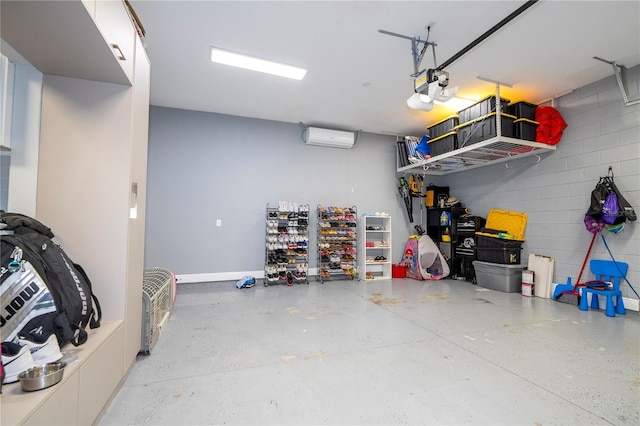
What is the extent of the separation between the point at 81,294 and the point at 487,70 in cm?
482

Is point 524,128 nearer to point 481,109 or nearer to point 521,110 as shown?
point 521,110

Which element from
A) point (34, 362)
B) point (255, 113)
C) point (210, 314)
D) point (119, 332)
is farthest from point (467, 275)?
point (34, 362)

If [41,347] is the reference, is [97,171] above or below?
above

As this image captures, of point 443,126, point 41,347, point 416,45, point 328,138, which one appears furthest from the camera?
point 328,138

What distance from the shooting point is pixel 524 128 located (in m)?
4.28

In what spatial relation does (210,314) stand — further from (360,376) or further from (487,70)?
(487,70)

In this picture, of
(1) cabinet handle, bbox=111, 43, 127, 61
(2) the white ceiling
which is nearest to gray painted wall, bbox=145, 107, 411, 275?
(2) the white ceiling

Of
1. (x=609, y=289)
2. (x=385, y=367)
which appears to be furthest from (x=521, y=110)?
(x=385, y=367)

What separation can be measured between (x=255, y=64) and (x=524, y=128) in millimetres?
4063

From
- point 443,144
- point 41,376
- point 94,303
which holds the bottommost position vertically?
point 41,376

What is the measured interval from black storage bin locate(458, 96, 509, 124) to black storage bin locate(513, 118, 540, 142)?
29 cm

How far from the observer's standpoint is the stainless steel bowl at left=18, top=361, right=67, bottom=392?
107cm

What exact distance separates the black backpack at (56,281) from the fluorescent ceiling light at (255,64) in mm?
2854

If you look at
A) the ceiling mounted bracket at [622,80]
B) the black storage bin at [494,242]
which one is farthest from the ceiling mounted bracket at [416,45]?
the black storage bin at [494,242]
